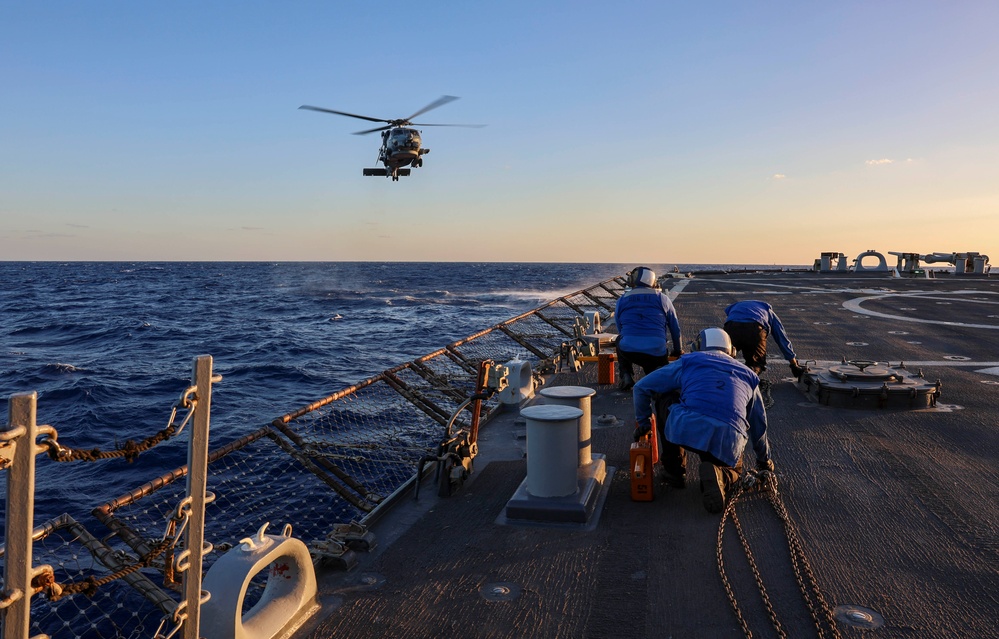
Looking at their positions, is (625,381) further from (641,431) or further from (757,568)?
(757,568)

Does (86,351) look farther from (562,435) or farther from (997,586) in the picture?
(997,586)

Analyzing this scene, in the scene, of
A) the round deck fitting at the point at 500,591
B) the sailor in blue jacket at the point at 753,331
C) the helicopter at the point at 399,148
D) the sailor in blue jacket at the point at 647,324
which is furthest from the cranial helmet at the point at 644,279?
the helicopter at the point at 399,148

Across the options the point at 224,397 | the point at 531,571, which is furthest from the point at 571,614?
the point at 224,397

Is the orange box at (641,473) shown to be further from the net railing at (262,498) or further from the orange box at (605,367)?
the orange box at (605,367)

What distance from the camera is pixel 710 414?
5.72 meters

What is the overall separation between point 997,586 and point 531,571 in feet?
11.2

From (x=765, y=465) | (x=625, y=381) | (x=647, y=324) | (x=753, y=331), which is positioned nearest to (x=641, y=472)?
(x=765, y=465)

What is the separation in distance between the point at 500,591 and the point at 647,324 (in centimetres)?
481

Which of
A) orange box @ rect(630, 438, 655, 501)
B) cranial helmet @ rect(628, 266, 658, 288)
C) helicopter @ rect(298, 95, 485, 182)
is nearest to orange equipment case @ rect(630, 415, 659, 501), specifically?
orange box @ rect(630, 438, 655, 501)

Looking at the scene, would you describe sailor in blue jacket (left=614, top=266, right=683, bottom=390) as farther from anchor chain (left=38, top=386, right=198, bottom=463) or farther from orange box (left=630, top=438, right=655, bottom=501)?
anchor chain (left=38, top=386, right=198, bottom=463)

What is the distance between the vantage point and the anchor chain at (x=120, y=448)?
7.88 feet

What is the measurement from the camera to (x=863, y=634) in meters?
4.25

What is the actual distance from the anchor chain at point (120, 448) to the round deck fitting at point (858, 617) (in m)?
4.31

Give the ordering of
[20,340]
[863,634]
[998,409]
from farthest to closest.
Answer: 1. [20,340]
2. [998,409]
3. [863,634]
